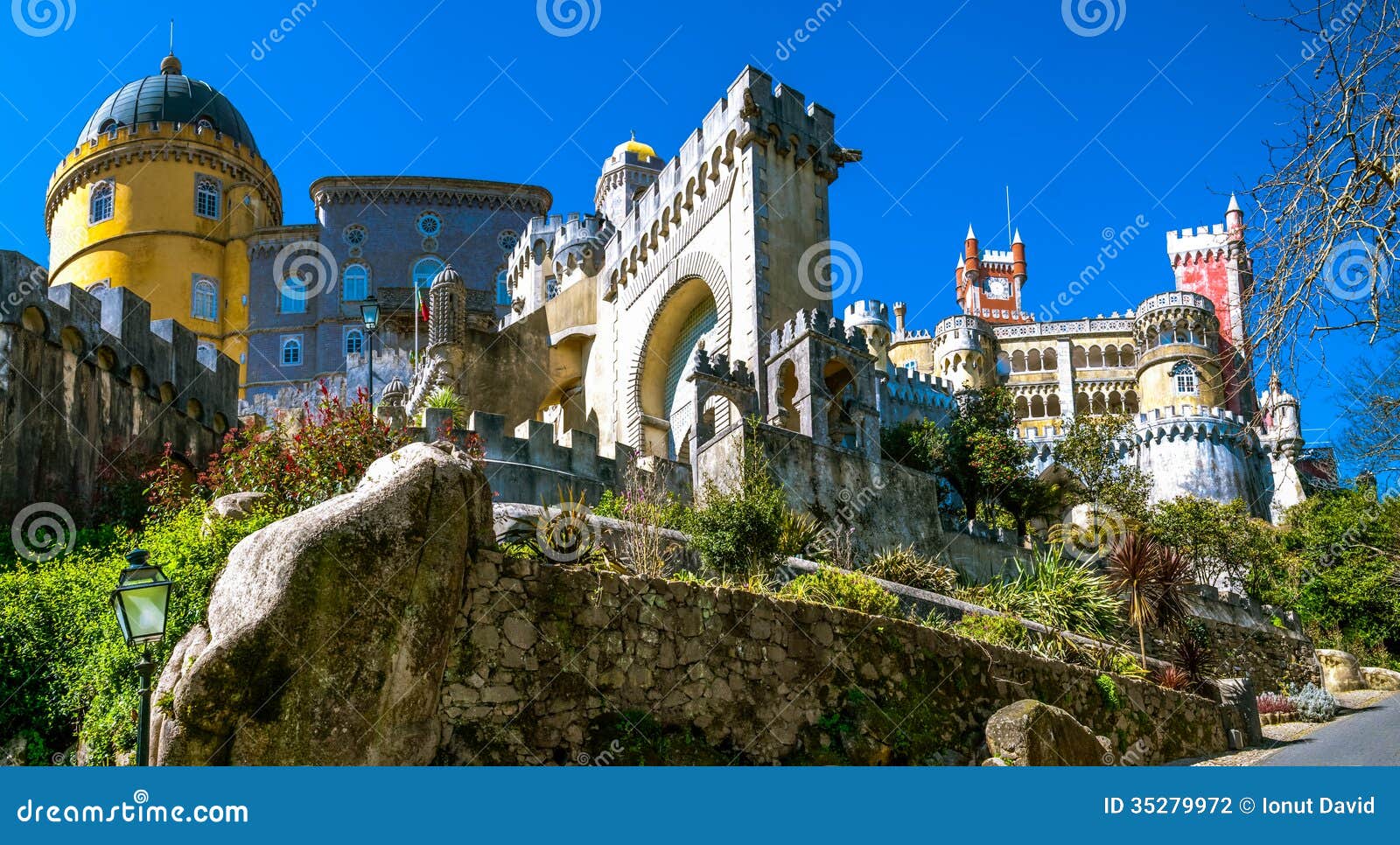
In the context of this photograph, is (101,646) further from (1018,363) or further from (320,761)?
(1018,363)

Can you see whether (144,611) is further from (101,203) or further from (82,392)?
(101,203)

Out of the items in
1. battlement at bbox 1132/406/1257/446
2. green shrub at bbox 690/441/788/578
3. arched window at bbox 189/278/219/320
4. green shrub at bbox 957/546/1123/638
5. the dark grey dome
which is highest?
the dark grey dome

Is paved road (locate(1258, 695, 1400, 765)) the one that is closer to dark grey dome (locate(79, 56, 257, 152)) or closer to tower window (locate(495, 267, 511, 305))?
tower window (locate(495, 267, 511, 305))

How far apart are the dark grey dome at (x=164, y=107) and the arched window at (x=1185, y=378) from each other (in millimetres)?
46989

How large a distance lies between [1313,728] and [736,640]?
1263cm

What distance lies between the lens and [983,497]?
30.9 m

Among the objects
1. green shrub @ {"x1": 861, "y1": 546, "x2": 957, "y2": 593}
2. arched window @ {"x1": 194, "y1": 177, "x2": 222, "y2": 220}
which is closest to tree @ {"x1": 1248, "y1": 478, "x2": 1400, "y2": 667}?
green shrub @ {"x1": 861, "y1": 546, "x2": 957, "y2": 593}

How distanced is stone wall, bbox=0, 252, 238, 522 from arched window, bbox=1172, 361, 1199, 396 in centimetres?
5469

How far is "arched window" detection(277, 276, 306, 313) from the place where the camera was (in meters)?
55.7

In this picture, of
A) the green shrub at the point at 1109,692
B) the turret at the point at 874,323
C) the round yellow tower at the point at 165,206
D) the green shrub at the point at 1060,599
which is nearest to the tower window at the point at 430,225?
the round yellow tower at the point at 165,206

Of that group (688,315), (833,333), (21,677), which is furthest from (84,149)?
(21,677)

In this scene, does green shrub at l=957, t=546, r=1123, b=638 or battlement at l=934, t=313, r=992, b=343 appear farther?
battlement at l=934, t=313, r=992, b=343

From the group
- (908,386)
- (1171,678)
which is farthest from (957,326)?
(1171,678)

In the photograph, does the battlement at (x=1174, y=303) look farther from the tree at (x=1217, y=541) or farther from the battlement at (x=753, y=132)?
the battlement at (x=753, y=132)
